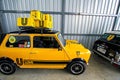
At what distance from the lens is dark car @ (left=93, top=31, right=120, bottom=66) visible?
10.3ft

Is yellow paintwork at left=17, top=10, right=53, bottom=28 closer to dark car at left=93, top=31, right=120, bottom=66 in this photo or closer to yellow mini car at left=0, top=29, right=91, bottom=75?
yellow mini car at left=0, top=29, right=91, bottom=75

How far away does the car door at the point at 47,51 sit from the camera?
2.85 meters

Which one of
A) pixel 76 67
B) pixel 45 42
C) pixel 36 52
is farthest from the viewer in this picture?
pixel 76 67

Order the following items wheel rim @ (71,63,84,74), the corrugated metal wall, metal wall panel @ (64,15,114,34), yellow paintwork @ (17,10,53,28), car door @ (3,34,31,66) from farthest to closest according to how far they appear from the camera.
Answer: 1. metal wall panel @ (64,15,114,34)
2. the corrugated metal wall
3. wheel rim @ (71,63,84,74)
4. car door @ (3,34,31,66)
5. yellow paintwork @ (17,10,53,28)

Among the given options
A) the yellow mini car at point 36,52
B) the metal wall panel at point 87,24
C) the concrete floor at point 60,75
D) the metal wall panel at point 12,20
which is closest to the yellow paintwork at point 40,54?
the yellow mini car at point 36,52

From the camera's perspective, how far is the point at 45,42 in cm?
296

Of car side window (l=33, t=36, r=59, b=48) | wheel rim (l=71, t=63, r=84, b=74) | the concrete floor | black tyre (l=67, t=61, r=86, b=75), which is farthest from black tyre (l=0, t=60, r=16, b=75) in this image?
wheel rim (l=71, t=63, r=84, b=74)

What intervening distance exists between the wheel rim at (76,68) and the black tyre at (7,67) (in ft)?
6.35

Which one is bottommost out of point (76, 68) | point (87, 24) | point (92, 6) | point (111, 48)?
point (76, 68)

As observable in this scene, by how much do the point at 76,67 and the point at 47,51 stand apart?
1.13 m

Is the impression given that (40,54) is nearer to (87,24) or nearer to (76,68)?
(76,68)

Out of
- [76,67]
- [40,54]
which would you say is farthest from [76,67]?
[40,54]

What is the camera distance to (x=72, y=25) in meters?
5.01

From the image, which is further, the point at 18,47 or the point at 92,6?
the point at 92,6
